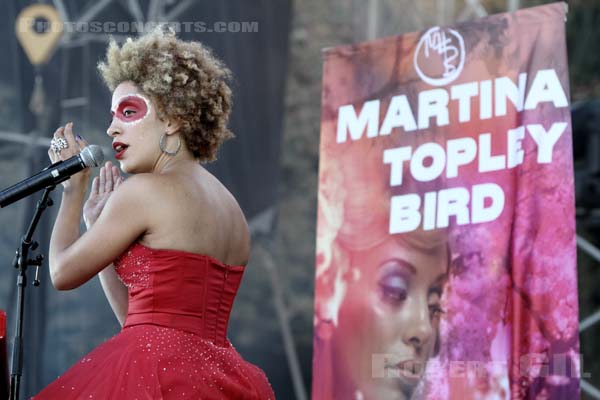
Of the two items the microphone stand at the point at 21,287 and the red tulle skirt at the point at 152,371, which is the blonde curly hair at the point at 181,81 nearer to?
the microphone stand at the point at 21,287

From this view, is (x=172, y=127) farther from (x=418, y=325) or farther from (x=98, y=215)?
(x=418, y=325)

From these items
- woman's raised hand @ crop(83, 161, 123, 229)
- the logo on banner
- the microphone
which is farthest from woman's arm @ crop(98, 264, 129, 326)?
the logo on banner

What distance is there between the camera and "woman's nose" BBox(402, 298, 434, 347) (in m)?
3.84

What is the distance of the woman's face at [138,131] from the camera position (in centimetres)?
246

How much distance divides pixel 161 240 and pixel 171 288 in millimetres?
120

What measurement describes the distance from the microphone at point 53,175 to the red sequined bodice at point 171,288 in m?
0.24

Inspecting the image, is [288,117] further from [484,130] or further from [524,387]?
[524,387]

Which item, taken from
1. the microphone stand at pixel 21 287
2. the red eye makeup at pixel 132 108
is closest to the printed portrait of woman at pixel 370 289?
the red eye makeup at pixel 132 108

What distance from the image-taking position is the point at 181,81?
2.46m

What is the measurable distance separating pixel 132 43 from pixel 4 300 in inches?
88.8

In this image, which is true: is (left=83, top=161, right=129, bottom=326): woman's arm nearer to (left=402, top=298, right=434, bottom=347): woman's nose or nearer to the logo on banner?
(left=402, top=298, right=434, bottom=347): woman's nose

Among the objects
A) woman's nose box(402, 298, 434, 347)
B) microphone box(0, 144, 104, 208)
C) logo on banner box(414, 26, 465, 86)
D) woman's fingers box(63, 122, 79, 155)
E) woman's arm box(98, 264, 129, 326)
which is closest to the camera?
microphone box(0, 144, 104, 208)

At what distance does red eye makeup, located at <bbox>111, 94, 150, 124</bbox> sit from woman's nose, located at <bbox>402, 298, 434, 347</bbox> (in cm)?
178

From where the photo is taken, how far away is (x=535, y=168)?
3.66 metres
